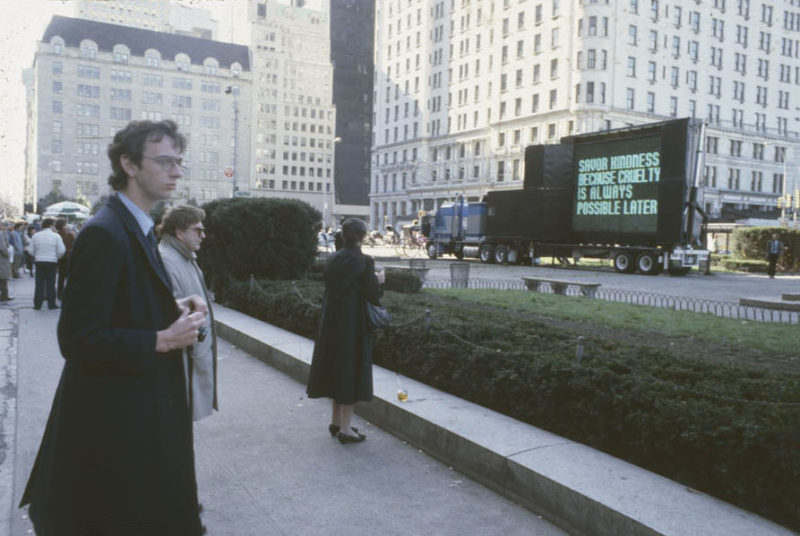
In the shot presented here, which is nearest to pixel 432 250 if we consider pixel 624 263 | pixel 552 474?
pixel 624 263

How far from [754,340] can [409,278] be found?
6.84m

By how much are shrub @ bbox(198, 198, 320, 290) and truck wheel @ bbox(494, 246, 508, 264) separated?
67.3 ft

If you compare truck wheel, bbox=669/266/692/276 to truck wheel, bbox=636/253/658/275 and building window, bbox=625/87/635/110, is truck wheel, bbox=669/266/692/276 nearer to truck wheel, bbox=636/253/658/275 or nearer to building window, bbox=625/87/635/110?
truck wheel, bbox=636/253/658/275

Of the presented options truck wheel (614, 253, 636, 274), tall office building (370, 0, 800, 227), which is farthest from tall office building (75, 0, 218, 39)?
truck wheel (614, 253, 636, 274)

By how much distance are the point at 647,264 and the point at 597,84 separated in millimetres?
48392

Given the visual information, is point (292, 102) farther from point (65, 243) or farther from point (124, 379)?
point (124, 379)

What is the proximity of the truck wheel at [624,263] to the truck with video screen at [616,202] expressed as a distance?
0.04m

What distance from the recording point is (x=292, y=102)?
140500 millimetres

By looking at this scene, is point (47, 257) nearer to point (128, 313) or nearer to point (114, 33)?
point (128, 313)

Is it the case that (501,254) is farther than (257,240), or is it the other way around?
(501,254)

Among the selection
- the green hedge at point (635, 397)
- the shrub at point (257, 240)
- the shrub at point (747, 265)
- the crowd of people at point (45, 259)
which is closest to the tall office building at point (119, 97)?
the shrub at point (747, 265)

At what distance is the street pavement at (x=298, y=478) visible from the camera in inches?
154

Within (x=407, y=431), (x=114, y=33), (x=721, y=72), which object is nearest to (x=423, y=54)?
(x=721, y=72)

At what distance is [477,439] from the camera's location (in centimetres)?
473
